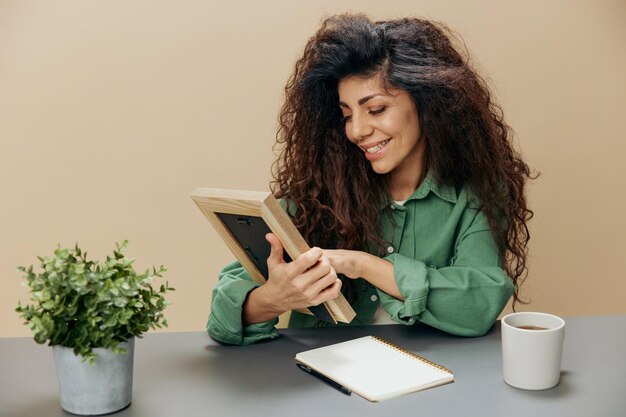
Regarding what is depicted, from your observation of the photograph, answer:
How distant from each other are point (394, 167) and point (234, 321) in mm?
584

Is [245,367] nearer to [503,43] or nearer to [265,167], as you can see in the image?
[265,167]

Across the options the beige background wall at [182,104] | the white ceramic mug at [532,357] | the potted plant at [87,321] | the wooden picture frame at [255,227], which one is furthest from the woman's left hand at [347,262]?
the beige background wall at [182,104]

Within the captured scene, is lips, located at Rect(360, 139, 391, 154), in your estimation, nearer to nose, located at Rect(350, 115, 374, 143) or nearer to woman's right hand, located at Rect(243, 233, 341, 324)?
nose, located at Rect(350, 115, 374, 143)

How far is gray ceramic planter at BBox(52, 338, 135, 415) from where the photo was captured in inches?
42.1

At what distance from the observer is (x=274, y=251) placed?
1388 millimetres

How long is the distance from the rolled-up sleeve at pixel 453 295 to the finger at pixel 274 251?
0.27 metres

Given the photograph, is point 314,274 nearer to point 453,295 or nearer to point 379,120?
point 453,295

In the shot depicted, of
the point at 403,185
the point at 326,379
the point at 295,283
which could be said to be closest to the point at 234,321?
the point at 295,283

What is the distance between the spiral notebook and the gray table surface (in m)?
0.02

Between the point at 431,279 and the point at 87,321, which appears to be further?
the point at 431,279

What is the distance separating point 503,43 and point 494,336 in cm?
135

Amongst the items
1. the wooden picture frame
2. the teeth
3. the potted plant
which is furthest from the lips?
the potted plant

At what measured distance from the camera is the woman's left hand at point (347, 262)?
5.11 feet

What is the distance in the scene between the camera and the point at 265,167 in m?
2.49
